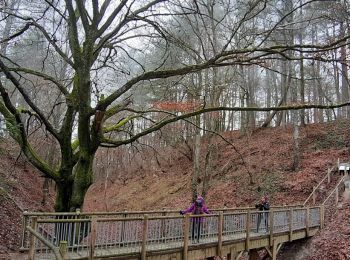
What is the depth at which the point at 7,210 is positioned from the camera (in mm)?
14805

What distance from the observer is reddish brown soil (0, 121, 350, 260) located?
15.7 metres

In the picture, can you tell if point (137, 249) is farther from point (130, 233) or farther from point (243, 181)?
point (243, 181)

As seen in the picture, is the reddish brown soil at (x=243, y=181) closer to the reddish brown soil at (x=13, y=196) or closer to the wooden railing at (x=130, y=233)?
the reddish brown soil at (x=13, y=196)

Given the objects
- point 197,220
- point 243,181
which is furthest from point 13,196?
point 243,181

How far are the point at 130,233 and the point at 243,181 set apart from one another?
17.1 meters

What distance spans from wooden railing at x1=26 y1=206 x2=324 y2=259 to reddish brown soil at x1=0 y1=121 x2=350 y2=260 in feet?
13.2

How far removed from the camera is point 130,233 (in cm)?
859

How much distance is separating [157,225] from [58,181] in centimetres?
293

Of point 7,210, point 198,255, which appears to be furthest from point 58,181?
point 7,210

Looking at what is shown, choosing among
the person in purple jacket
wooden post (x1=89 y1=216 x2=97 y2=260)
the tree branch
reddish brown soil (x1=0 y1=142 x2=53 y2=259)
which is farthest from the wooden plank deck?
the tree branch

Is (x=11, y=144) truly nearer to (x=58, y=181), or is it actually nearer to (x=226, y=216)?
(x=58, y=181)

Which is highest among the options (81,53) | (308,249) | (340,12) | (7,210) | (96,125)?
(340,12)

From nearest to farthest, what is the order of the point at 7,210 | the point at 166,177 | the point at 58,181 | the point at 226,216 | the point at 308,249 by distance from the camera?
the point at 58,181, the point at 226,216, the point at 7,210, the point at 308,249, the point at 166,177

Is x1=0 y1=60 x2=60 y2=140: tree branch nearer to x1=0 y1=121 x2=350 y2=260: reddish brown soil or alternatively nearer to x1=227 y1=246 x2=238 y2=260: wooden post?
x1=0 y1=121 x2=350 y2=260: reddish brown soil
